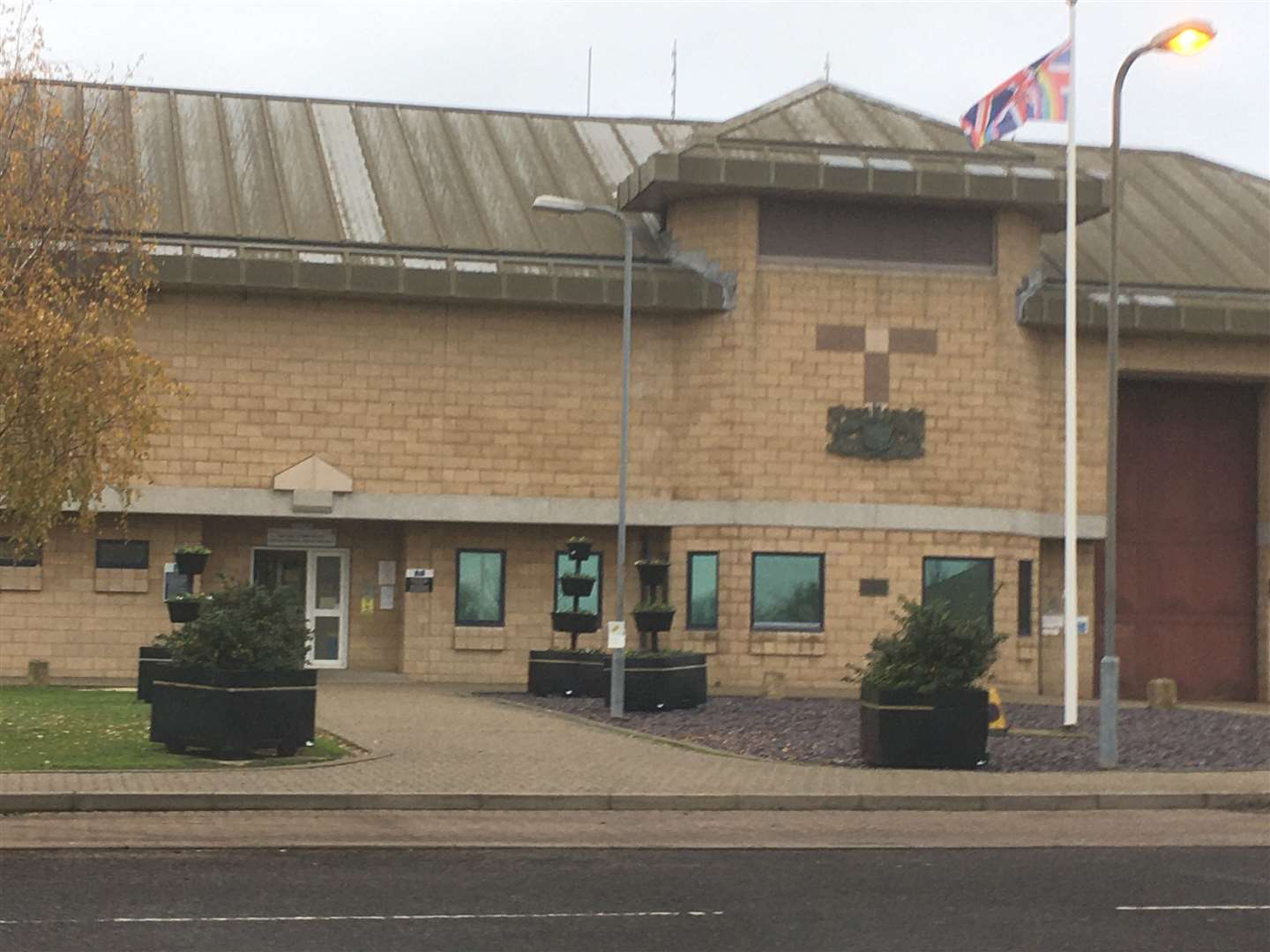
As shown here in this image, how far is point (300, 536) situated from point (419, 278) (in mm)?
5835

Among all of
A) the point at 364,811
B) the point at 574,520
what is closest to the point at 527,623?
the point at 574,520

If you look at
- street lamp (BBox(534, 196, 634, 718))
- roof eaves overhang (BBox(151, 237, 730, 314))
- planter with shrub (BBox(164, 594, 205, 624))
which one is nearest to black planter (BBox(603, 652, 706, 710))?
street lamp (BBox(534, 196, 634, 718))

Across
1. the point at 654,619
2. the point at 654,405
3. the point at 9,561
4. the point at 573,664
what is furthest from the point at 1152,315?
the point at 9,561

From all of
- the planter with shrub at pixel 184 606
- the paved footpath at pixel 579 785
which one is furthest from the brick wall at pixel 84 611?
the paved footpath at pixel 579 785

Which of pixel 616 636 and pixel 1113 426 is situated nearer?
pixel 1113 426

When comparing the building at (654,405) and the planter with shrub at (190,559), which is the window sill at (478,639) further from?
the planter with shrub at (190,559)

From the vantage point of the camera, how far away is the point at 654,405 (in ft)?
121

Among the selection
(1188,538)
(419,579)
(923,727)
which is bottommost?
(923,727)

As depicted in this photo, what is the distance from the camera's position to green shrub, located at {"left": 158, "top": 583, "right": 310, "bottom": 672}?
63.7 ft

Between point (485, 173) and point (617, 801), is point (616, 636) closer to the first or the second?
point (617, 801)

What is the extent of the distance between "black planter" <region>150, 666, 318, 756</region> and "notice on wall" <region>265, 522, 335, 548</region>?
17217 millimetres

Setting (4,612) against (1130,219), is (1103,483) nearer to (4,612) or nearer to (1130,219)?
(1130,219)

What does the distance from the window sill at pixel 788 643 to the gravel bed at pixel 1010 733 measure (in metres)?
3.33

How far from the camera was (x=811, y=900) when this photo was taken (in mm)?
11703
